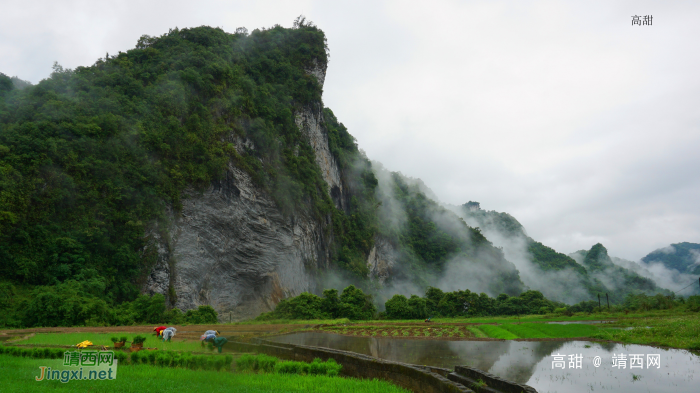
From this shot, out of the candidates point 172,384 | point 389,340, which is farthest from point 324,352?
point 389,340

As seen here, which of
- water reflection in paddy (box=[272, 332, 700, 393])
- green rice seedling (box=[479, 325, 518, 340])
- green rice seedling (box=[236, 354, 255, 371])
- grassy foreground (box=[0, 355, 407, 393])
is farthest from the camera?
green rice seedling (box=[479, 325, 518, 340])

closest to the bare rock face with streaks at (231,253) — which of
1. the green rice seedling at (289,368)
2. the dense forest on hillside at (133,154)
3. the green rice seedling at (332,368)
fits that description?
the dense forest on hillside at (133,154)

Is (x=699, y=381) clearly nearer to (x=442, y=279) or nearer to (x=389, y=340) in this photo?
(x=389, y=340)

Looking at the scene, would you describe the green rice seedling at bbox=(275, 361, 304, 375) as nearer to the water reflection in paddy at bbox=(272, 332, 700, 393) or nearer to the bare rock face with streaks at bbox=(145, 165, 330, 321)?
the water reflection in paddy at bbox=(272, 332, 700, 393)

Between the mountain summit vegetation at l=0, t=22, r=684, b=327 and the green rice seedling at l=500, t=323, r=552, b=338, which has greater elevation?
the mountain summit vegetation at l=0, t=22, r=684, b=327

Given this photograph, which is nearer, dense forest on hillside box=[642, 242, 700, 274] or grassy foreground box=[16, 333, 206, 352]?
grassy foreground box=[16, 333, 206, 352]

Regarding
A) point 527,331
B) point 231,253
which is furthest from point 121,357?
point 231,253

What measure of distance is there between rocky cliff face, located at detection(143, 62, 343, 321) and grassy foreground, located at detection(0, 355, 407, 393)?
24737 mm

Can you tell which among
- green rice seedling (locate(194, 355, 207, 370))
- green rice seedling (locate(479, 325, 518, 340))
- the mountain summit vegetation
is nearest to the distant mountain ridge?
the mountain summit vegetation

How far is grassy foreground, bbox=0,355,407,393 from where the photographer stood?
24.2ft

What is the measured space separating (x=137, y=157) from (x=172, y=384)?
30932 mm

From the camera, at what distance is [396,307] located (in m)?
35.6

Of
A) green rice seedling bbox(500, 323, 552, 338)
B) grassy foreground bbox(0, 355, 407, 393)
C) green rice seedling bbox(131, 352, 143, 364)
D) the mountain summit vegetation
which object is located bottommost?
green rice seedling bbox(500, 323, 552, 338)

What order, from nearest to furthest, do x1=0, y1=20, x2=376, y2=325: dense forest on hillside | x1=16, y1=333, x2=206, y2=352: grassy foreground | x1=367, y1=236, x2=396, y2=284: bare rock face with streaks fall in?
x1=16, y1=333, x2=206, y2=352: grassy foreground < x1=0, y1=20, x2=376, y2=325: dense forest on hillside < x1=367, y1=236, x2=396, y2=284: bare rock face with streaks
